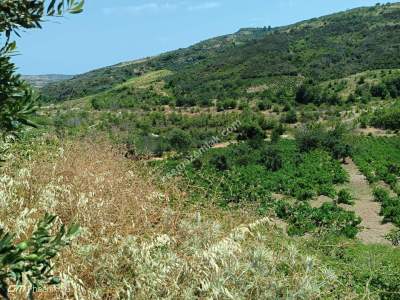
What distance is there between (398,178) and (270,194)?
25.0ft

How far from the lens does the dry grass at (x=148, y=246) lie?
4.57 metres

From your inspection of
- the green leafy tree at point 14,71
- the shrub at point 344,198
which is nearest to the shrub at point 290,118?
the shrub at point 344,198

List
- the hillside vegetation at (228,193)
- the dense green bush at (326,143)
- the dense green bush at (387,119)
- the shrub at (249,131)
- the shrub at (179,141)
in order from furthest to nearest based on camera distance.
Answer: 1. the shrub at (249,131)
2. the dense green bush at (387,119)
3. the shrub at (179,141)
4. the dense green bush at (326,143)
5. the hillside vegetation at (228,193)

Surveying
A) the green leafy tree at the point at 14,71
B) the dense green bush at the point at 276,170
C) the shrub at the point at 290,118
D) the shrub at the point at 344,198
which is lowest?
the shrub at the point at 290,118

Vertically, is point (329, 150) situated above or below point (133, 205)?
below

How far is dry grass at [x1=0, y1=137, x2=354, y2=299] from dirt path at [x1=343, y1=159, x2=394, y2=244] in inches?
380

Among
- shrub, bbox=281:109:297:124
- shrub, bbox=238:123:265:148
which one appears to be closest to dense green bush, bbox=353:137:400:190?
shrub, bbox=238:123:265:148

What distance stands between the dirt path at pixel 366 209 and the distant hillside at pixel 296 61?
121 ft

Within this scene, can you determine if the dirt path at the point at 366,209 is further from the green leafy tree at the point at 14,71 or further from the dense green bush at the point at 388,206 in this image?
the green leafy tree at the point at 14,71

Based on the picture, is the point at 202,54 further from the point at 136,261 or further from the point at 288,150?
the point at 136,261

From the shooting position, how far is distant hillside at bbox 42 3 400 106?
68250 mm

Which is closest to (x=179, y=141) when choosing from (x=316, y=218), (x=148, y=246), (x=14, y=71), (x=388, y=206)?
(x=388, y=206)

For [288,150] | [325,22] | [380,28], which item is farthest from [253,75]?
[288,150]

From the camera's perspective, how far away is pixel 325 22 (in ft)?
A: 342
